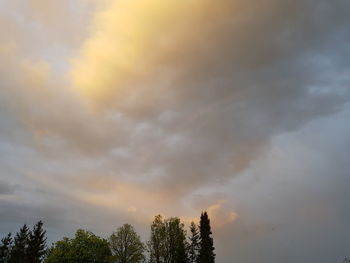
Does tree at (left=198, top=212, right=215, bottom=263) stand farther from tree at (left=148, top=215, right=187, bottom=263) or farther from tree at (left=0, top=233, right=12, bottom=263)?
tree at (left=0, top=233, right=12, bottom=263)

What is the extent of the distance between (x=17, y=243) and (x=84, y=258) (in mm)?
42377

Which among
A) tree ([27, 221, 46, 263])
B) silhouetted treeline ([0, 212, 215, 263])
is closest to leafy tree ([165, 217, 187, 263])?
silhouetted treeline ([0, 212, 215, 263])

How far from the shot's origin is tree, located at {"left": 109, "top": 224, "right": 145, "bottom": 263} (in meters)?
106

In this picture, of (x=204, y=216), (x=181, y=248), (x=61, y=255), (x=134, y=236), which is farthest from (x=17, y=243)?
(x=204, y=216)

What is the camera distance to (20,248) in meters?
122

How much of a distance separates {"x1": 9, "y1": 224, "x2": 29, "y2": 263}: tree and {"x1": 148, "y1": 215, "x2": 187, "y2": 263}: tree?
44505 mm

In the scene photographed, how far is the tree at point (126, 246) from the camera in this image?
10650cm

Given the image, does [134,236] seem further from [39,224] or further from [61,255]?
[39,224]

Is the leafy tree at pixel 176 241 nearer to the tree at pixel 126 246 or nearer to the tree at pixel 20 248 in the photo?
the tree at pixel 126 246

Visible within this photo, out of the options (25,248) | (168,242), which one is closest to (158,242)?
(168,242)

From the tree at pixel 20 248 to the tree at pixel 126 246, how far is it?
32.1 metres

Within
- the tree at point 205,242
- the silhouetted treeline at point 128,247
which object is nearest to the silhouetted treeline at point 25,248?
the silhouetted treeline at point 128,247

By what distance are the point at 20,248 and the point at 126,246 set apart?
4291 centimetres

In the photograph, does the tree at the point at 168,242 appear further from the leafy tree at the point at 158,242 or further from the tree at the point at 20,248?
the tree at the point at 20,248
